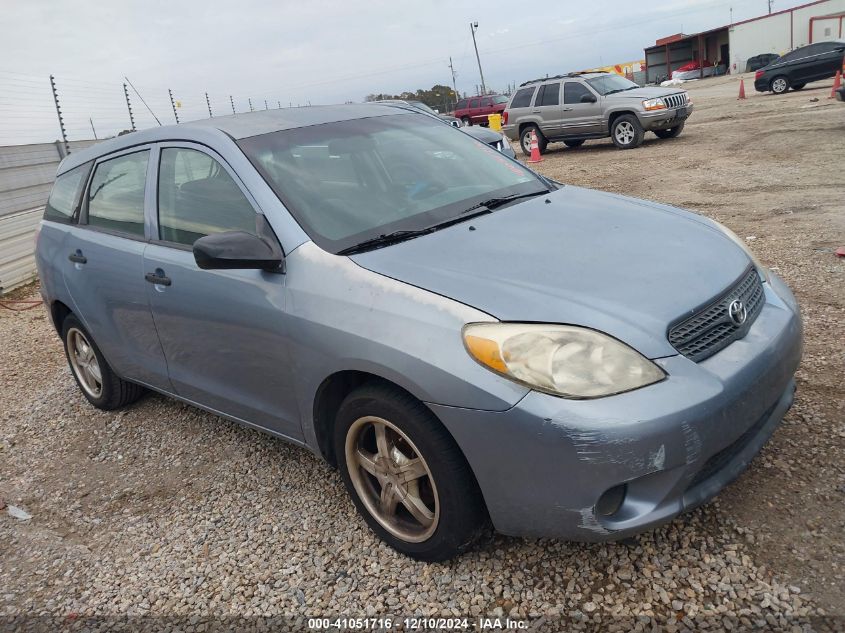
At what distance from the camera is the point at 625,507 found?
2.05 metres

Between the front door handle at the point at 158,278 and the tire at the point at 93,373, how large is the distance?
1183 millimetres

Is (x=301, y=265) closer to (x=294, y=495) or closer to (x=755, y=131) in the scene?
(x=294, y=495)

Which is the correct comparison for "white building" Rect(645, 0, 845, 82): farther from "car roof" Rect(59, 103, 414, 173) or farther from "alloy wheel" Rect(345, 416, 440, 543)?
"alloy wheel" Rect(345, 416, 440, 543)

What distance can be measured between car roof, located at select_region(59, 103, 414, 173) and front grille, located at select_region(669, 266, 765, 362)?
212 centimetres

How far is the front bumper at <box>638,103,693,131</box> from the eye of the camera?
1418 cm

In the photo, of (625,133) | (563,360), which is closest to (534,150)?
(625,133)

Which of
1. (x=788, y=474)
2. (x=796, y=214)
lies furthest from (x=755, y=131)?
(x=788, y=474)

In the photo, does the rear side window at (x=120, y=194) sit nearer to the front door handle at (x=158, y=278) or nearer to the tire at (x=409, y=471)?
the front door handle at (x=158, y=278)

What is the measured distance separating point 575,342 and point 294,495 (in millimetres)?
1783

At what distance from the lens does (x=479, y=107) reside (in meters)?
31.4

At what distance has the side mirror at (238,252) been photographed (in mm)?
2557

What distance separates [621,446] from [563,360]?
31 cm

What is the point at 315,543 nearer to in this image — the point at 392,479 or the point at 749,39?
the point at 392,479

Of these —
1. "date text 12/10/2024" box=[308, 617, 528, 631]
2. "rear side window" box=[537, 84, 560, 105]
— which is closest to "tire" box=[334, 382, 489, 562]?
"date text 12/10/2024" box=[308, 617, 528, 631]
